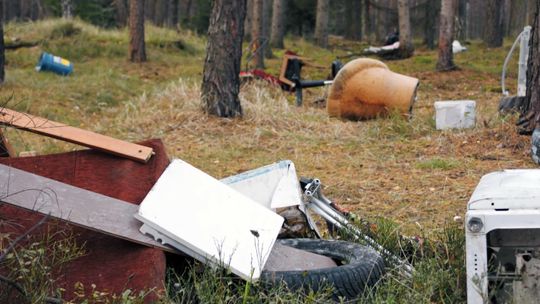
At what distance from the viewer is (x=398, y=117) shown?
31.1ft

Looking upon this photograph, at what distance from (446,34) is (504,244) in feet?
44.0

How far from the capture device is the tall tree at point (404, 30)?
2042 cm

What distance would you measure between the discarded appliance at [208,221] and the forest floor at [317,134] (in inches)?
34.1

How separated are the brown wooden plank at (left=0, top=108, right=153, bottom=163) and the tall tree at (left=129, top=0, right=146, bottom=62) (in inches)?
527

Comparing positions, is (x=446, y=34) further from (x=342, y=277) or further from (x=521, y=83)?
(x=342, y=277)

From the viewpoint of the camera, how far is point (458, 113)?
882cm

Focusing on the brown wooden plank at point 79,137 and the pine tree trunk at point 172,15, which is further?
the pine tree trunk at point 172,15

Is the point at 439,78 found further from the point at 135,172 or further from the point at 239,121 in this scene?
the point at 135,172

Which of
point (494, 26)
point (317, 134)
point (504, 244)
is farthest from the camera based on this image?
point (494, 26)

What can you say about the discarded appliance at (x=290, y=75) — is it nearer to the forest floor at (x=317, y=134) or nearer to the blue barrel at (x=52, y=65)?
the forest floor at (x=317, y=134)

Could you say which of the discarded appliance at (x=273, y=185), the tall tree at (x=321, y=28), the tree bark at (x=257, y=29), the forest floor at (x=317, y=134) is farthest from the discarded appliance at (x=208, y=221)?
the tall tree at (x=321, y=28)

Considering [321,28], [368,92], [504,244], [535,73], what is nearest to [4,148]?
[504,244]

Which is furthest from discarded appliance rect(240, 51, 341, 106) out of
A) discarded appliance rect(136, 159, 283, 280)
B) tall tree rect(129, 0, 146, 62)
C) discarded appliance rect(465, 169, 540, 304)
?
discarded appliance rect(465, 169, 540, 304)

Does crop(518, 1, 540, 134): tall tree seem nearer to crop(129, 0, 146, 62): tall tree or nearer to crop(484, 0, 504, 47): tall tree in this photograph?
crop(129, 0, 146, 62): tall tree
